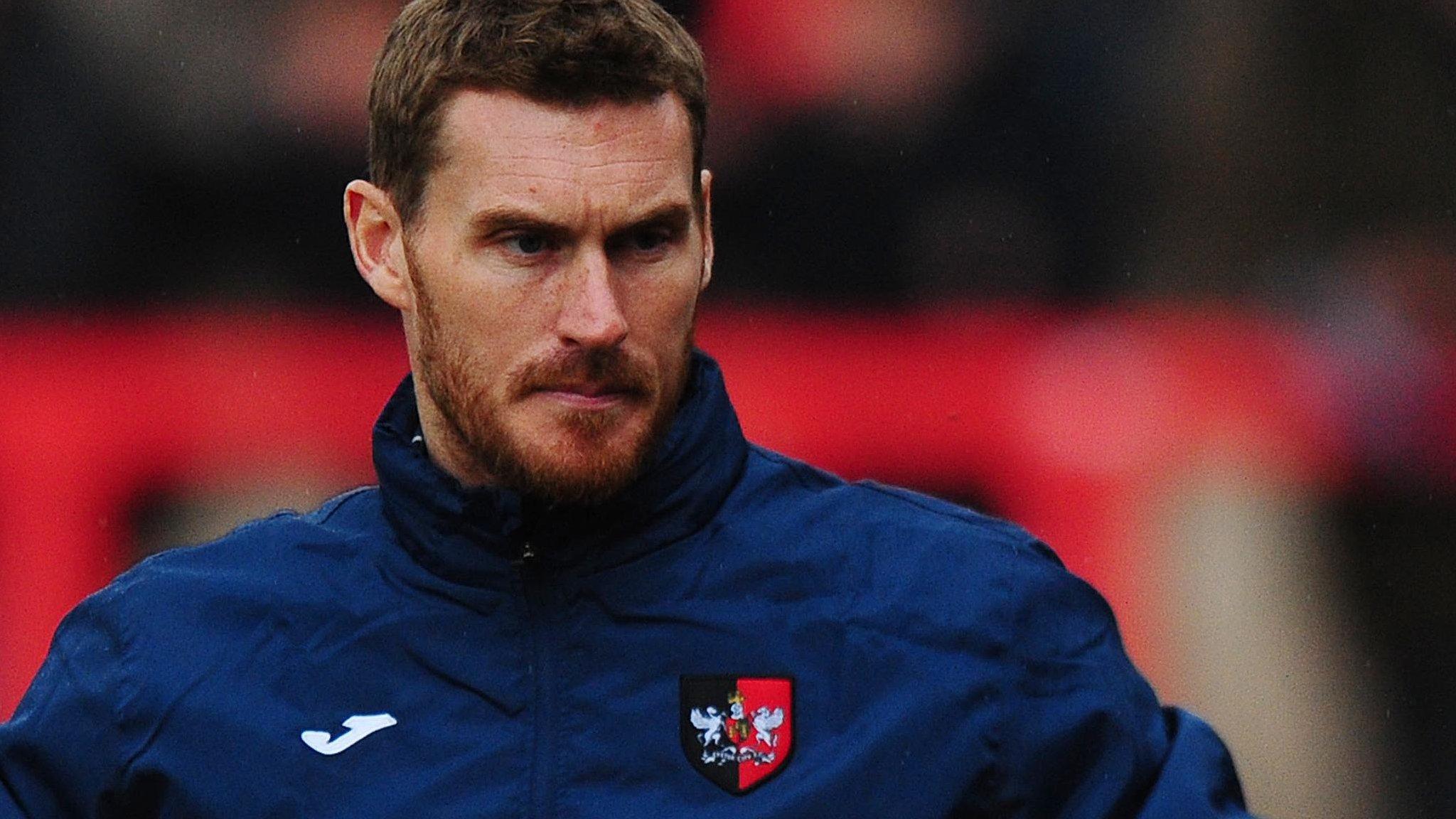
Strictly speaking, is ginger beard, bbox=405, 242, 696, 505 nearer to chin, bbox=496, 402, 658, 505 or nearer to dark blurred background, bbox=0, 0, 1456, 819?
chin, bbox=496, 402, 658, 505

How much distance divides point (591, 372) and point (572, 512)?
6.0 inches

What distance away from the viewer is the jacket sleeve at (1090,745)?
211 cm

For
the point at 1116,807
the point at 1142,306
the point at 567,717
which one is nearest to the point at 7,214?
the point at 1142,306

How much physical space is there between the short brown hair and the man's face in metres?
0.02

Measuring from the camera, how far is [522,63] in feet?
7.43

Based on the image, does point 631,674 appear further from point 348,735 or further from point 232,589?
point 232,589

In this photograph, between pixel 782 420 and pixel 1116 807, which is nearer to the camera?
pixel 1116 807

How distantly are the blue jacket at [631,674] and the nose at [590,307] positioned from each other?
0.51ft

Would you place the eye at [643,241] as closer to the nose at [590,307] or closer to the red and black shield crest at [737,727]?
the nose at [590,307]

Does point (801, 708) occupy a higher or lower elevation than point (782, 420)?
higher

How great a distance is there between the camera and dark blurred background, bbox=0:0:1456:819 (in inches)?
153

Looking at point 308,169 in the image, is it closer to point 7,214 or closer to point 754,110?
point 7,214

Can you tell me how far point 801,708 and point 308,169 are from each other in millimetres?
2033

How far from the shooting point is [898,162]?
12.9 feet
